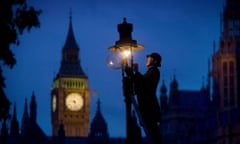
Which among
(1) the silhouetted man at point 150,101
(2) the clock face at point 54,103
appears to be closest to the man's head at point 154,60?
(1) the silhouetted man at point 150,101

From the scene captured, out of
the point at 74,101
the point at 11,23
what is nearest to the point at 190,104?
the point at 74,101

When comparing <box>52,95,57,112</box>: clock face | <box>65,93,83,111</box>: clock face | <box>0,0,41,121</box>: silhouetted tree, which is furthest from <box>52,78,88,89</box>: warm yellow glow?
<box>0,0,41,121</box>: silhouetted tree

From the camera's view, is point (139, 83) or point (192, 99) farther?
point (192, 99)

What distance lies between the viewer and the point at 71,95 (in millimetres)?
176875

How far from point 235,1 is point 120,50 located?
104138 millimetres

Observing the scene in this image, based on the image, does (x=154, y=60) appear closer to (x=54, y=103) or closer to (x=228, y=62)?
(x=228, y=62)

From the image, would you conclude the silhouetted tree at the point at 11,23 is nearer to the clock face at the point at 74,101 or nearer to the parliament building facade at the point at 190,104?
the parliament building facade at the point at 190,104

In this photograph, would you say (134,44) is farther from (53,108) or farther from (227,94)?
(53,108)

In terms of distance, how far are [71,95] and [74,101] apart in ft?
4.77

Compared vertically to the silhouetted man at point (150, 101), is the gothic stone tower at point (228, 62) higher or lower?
higher

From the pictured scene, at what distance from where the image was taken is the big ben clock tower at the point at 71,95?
173 meters

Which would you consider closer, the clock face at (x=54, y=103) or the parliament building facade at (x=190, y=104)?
the parliament building facade at (x=190, y=104)

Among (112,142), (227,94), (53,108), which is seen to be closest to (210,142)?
(227,94)

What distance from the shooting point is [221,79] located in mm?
121375
